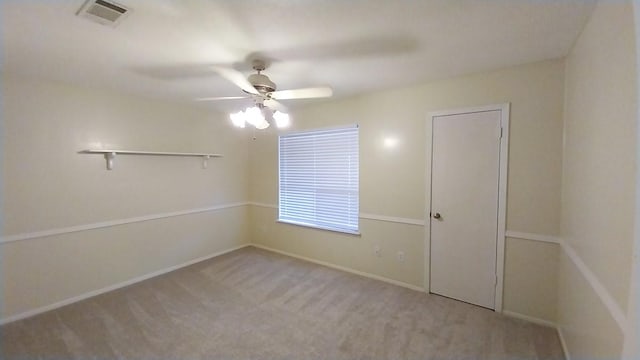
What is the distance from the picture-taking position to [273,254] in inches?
167

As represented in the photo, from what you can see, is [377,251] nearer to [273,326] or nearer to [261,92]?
[273,326]

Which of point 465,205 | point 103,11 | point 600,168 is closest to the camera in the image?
point 600,168

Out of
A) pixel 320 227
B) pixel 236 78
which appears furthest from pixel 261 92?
pixel 320 227

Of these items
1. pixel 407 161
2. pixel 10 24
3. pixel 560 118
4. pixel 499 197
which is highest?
pixel 10 24

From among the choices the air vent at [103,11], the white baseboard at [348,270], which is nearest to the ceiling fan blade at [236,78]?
the air vent at [103,11]

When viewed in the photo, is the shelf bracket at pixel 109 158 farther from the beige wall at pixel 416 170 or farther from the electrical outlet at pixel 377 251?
the electrical outlet at pixel 377 251

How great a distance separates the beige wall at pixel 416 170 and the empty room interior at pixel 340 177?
0.02 m

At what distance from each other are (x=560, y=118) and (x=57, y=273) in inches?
196

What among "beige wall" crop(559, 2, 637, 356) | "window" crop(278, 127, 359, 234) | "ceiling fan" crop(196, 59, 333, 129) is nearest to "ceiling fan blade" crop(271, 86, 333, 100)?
"ceiling fan" crop(196, 59, 333, 129)

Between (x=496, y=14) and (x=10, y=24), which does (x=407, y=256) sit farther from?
(x=10, y=24)

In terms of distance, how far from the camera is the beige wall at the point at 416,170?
226 centimetres

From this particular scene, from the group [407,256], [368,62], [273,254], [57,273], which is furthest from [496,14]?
[57,273]

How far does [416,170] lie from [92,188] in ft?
11.9

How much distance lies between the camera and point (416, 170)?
9.60 feet
